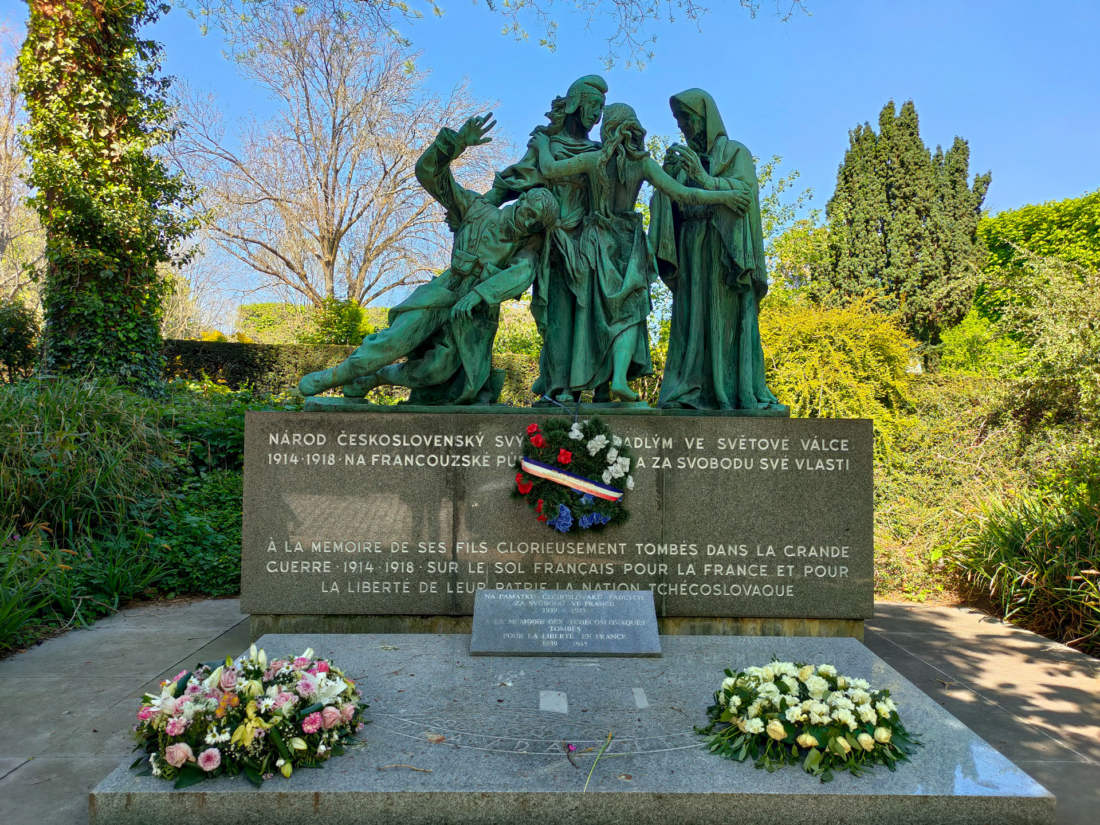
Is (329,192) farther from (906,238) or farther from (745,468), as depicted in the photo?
(745,468)

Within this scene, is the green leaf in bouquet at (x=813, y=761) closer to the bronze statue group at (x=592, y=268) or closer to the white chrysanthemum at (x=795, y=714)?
the white chrysanthemum at (x=795, y=714)

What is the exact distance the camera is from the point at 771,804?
2.66 m

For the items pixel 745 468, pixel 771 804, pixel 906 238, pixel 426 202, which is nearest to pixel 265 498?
pixel 745 468

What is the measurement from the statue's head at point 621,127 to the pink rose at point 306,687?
3.89 meters

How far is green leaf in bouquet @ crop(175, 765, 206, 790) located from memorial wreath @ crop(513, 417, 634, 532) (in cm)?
238

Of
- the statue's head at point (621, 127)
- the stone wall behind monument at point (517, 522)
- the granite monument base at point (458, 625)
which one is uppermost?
the statue's head at point (621, 127)

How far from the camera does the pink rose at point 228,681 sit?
2912 mm

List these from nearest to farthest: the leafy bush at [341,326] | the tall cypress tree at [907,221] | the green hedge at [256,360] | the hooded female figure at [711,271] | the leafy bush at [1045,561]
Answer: the hooded female figure at [711,271] → the leafy bush at [1045,561] → the green hedge at [256,360] → the leafy bush at [341,326] → the tall cypress tree at [907,221]

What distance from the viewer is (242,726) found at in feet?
9.04

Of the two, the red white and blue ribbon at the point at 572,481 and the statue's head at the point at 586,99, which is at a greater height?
the statue's head at the point at 586,99

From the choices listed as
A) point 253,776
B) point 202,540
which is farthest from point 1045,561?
point 202,540

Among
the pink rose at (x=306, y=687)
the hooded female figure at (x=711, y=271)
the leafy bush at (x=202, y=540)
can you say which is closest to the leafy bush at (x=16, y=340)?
the leafy bush at (x=202, y=540)

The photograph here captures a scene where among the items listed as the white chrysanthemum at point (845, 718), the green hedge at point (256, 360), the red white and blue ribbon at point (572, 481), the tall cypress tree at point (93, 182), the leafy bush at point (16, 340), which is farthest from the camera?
the green hedge at point (256, 360)

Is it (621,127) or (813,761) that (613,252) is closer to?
(621,127)
